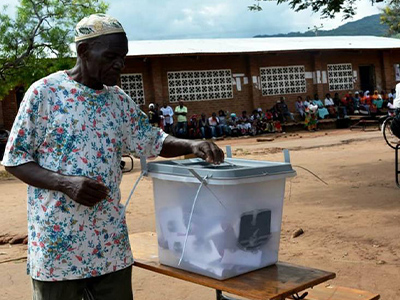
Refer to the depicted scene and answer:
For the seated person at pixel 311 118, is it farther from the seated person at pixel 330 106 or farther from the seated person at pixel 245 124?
the seated person at pixel 245 124

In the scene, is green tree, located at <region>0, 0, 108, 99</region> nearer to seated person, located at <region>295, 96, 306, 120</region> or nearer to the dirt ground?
the dirt ground

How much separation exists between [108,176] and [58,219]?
26 cm

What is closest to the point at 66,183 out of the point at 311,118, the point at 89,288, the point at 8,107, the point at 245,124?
the point at 89,288

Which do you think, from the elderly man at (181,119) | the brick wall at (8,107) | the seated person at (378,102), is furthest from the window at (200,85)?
the seated person at (378,102)

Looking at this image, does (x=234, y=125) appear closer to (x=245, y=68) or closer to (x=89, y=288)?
(x=245, y=68)

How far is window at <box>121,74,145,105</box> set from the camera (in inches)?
824

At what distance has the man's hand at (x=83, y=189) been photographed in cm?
210

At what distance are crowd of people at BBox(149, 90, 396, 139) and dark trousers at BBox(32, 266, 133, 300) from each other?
16629mm

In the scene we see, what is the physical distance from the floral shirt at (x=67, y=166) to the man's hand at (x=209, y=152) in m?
0.35

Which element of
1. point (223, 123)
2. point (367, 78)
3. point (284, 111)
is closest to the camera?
point (223, 123)

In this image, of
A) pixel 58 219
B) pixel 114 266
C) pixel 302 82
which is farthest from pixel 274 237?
pixel 302 82

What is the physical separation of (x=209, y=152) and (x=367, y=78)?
25712 mm

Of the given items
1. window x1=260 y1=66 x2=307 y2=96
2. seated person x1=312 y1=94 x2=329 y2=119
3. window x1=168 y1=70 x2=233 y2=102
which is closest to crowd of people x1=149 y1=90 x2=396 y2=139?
seated person x1=312 y1=94 x2=329 y2=119

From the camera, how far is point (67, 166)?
2195mm
